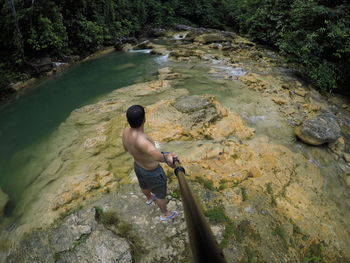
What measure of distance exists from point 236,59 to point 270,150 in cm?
806

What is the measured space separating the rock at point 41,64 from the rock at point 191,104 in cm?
900

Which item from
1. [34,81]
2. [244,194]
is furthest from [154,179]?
[34,81]

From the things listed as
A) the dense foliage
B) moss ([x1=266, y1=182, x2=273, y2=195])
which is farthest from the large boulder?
the dense foliage

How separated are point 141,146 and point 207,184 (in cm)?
170

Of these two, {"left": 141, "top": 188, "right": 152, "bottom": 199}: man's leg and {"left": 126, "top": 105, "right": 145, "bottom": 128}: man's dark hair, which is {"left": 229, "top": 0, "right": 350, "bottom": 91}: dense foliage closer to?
{"left": 141, "top": 188, "right": 152, "bottom": 199}: man's leg

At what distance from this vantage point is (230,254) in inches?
100

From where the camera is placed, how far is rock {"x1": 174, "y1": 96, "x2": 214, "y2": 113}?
5.67 metres

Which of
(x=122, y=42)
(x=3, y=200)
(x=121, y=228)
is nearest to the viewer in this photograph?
(x=121, y=228)

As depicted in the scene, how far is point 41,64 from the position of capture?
11266mm

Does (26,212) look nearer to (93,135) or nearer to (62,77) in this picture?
(93,135)

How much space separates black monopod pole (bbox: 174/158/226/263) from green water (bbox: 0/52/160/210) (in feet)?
13.5

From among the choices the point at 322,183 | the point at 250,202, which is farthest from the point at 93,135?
the point at 322,183

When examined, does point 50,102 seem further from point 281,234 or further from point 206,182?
point 281,234

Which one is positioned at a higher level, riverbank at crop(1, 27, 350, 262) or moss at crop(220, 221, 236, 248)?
moss at crop(220, 221, 236, 248)
